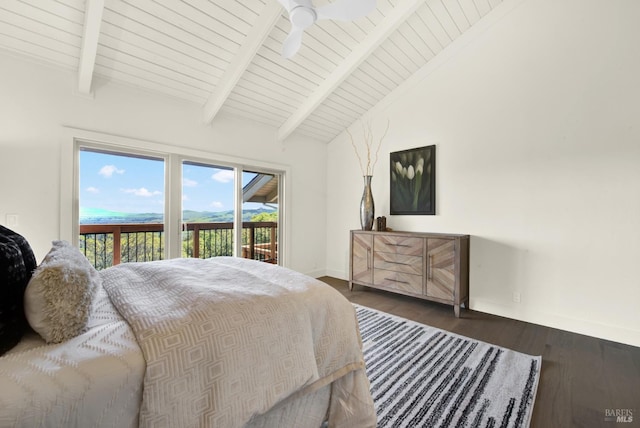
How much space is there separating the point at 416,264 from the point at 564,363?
1.40 meters

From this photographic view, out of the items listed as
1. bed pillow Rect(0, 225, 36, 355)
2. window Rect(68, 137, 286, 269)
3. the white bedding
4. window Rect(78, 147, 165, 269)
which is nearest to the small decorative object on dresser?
window Rect(68, 137, 286, 269)

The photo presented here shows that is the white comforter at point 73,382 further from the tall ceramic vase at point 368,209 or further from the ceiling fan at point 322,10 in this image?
the tall ceramic vase at point 368,209

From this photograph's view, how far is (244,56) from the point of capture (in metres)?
2.58

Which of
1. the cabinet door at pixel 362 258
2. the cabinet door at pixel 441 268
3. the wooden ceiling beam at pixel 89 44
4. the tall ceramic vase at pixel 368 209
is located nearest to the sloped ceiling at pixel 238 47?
the wooden ceiling beam at pixel 89 44

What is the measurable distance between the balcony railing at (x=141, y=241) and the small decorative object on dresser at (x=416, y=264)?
1.81 metres

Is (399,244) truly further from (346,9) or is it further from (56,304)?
(56,304)

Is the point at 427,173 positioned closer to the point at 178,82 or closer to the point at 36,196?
the point at 178,82

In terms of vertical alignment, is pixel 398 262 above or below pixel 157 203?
below

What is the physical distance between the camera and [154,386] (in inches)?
31.2

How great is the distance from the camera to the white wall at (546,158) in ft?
7.64

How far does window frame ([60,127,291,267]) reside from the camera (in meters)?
2.40

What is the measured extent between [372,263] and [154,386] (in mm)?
2937

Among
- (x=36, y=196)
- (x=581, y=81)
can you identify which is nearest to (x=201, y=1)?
(x=36, y=196)

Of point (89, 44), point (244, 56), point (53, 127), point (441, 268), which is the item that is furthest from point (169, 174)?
point (441, 268)
